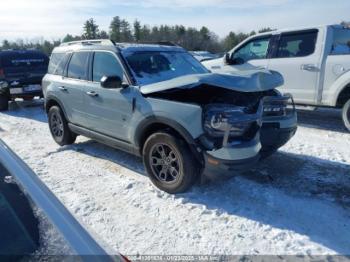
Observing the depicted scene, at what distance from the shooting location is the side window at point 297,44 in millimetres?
6910

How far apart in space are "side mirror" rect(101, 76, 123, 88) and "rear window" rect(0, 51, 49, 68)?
297 inches

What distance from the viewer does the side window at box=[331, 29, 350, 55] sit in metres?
6.59

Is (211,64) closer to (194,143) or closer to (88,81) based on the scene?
(88,81)

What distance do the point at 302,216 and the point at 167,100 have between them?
1998mm

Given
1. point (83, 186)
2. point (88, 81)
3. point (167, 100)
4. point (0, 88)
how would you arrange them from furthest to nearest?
point (0, 88)
point (88, 81)
point (83, 186)
point (167, 100)

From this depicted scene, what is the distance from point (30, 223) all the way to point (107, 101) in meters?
3.20

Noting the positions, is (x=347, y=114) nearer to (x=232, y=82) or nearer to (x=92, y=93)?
(x=232, y=82)

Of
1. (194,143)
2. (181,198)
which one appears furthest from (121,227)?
(194,143)

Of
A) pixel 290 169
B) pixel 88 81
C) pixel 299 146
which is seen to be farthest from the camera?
pixel 299 146

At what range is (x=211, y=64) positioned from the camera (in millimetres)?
8414

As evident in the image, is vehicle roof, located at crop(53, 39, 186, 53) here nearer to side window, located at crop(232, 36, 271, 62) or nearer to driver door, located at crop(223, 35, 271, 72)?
driver door, located at crop(223, 35, 271, 72)

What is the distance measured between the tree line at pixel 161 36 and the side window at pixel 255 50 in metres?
45.3

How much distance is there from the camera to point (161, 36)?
66812 millimetres

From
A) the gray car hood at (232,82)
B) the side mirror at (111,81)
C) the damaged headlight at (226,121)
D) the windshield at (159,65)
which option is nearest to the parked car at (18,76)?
the windshield at (159,65)
